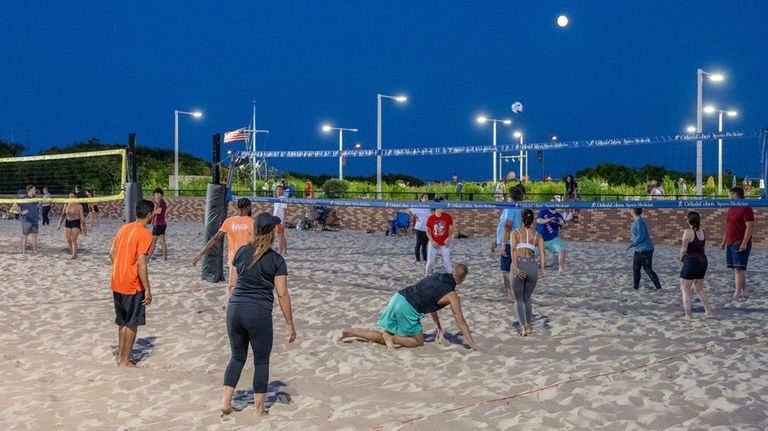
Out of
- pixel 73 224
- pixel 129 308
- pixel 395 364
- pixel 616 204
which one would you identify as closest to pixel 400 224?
pixel 73 224

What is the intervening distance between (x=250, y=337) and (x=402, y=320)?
8.05 feet

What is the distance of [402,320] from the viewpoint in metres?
7.32

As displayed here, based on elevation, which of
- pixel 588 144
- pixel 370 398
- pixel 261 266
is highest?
pixel 588 144

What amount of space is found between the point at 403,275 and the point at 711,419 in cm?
775

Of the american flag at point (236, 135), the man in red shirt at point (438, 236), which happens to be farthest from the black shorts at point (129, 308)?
the american flag at point (236, 135)

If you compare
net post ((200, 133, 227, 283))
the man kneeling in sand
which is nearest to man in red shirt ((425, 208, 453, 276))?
net post ((200, 133, 227, 283))

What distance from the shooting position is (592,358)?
22.8ft

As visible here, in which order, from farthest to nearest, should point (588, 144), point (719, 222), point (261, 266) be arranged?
point (719, 222)
point (588, 144)
point (261, 266)

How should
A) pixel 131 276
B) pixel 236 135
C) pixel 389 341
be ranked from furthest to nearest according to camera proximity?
pixel 236 135 → pixel 389 341 → pixel 131 276

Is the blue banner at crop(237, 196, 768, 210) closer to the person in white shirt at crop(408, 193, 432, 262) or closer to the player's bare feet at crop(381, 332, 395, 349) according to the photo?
the player's bare feet at crop(381, 332, 395, 349)

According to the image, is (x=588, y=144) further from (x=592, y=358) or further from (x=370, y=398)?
(x=370, y=398)

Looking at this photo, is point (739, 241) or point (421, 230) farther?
point (421, 230)

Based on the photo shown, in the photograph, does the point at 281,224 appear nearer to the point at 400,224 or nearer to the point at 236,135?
the point at 236,135

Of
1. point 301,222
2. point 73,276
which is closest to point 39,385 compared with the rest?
point 73,276
